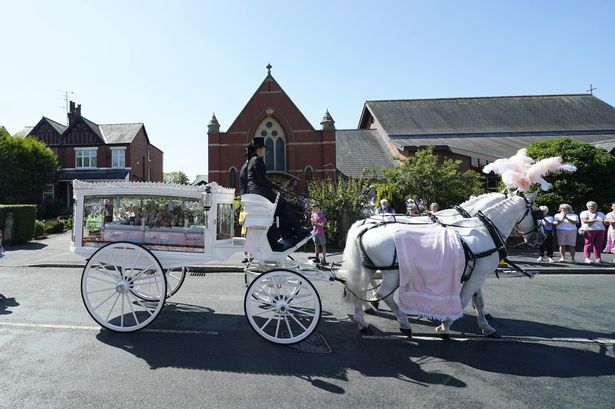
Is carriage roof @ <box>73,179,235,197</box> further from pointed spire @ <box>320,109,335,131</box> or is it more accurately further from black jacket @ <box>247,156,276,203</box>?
pointed spire @ <box>320,109,335,131</box>

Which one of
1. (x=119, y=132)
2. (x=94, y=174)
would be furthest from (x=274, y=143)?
(x=119, y=132)

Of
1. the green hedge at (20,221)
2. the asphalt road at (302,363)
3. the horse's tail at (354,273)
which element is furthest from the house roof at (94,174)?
the horse's tail at (354,273)

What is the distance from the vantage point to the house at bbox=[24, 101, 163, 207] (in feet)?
99.3

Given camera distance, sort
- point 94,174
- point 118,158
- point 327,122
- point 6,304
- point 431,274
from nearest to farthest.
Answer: point 431,274
point 6,304
point 327,122
point 94,174
point 118,158

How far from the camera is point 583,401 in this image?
3.17 meters

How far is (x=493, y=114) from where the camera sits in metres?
30.9

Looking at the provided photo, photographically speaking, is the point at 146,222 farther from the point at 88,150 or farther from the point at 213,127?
the point at 88,150

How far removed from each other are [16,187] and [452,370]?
3118cm

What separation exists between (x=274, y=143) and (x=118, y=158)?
15.6 m

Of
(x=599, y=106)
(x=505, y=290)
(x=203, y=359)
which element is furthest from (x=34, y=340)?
(x=599, y=106)

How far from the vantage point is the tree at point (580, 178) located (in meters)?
13.5

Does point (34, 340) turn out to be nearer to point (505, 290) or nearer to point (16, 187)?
point (505, 290)

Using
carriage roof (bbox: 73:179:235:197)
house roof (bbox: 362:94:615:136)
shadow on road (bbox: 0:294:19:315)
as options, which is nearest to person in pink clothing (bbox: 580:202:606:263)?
carriage roof (bbox: 73:179:235:197)

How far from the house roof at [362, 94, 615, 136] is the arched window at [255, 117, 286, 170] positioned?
27.9ft
